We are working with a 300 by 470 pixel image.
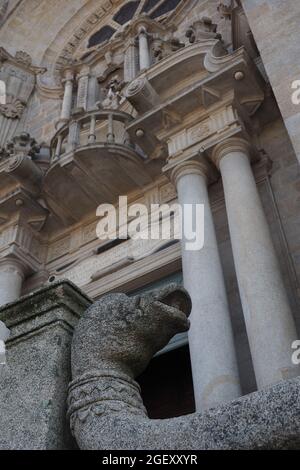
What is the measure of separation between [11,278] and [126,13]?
9.53 meters

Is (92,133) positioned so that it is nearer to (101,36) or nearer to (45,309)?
(45,309)

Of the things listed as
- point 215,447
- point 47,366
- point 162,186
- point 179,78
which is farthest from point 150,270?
point 215,447

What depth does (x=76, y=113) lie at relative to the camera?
361 inches

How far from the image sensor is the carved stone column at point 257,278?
14.5 ft

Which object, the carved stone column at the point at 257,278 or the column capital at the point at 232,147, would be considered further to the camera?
the column capital at the point at 232,147

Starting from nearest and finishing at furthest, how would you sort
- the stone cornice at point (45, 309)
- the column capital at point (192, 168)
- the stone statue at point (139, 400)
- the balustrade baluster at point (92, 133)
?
the stone statue at point (139, 400)
the stone cornice at point (45, 309)
the column capital at point (192, 168)
the balustrade baluster at point (92, 133)

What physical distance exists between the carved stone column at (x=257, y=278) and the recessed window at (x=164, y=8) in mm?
7938

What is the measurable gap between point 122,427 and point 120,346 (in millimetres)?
418

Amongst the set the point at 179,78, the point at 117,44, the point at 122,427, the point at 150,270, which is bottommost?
A: the point at 122,427

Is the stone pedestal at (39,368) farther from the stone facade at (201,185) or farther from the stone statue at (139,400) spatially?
the stone facade at (201,185)

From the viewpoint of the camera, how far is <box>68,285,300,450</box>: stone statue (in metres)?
1.64

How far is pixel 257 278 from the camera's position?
506 centimetres

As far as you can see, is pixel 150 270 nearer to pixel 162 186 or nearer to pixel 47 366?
pixel 162 186

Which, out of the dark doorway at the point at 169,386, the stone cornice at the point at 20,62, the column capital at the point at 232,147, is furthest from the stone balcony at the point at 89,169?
the stone cornice at the point at 20,62
